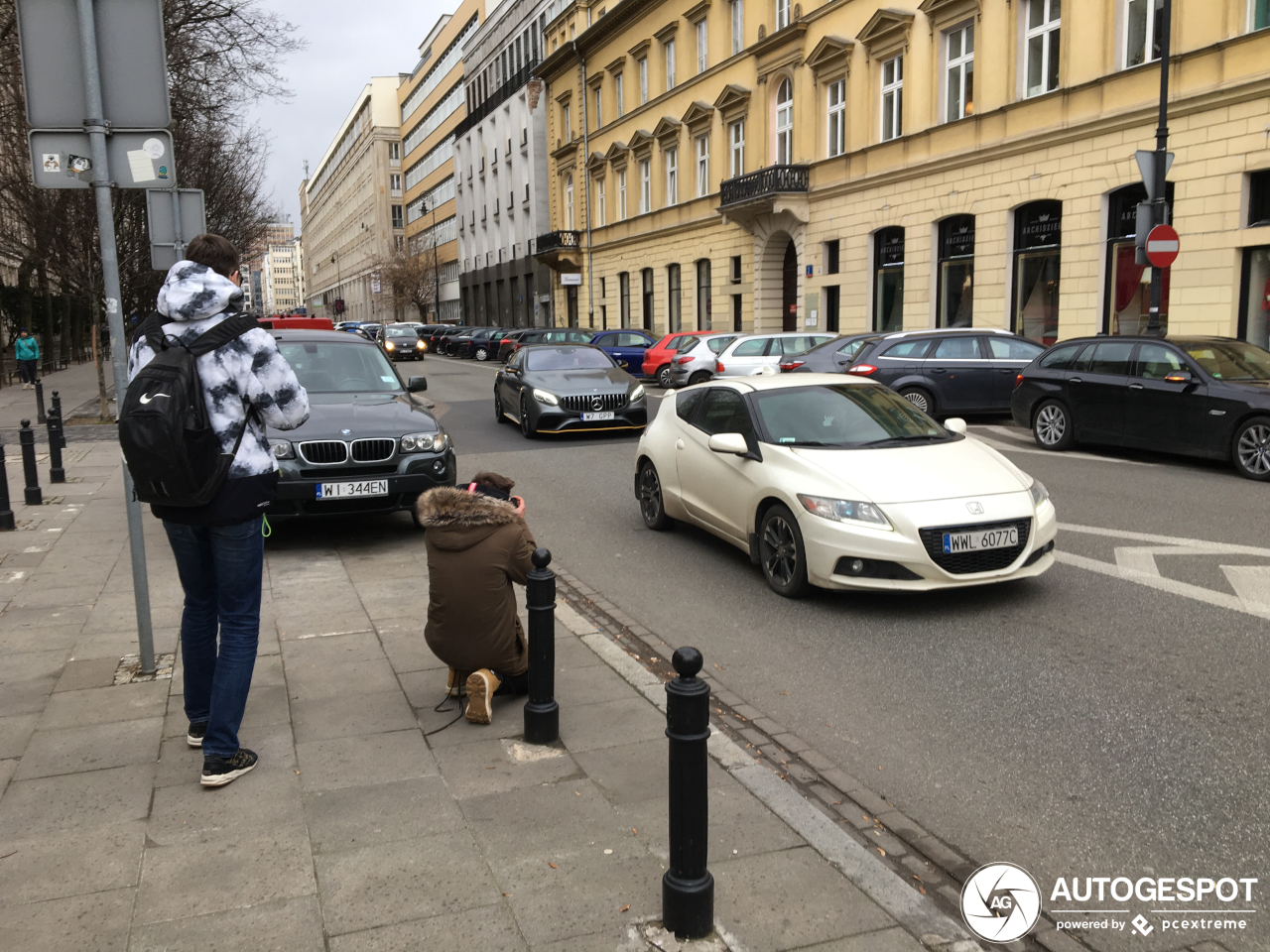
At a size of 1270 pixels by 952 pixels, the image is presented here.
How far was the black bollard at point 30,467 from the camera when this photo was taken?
10844 millimetres

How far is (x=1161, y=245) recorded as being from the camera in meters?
16.8

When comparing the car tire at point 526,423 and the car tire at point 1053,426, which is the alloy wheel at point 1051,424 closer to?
the car tire at point 1053,426

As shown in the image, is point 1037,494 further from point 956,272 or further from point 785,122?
point 785,122

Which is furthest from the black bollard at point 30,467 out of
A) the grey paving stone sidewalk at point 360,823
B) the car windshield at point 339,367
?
the grey paving stone sidewalk at point 360,823

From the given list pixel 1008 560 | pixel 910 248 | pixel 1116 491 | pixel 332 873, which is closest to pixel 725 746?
pixel 332 873

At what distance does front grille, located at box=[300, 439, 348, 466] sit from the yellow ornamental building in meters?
17.0

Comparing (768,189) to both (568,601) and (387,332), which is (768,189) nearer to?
(387,332)

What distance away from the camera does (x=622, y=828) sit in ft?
12.1

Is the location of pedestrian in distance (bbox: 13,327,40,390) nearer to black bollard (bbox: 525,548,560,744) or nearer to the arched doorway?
the arched doorway

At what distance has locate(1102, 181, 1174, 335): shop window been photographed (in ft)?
70.2

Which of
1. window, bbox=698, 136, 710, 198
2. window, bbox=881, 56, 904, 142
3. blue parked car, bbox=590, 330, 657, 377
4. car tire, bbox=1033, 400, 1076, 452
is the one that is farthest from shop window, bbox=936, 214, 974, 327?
window, bbox=698, 136, 710, 198

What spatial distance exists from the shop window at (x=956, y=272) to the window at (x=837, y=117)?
5614mm

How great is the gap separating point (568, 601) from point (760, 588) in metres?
1.32

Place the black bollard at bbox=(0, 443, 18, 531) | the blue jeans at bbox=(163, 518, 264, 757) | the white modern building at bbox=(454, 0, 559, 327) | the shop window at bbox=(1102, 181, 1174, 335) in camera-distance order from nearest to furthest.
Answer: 1. the blue jeans at bbox=(163, 518, 264, 757)
2. the black bollard at bbox=(0, 443, 18, 531)
3. the shop window at bbox=(1102, 181, 1174, 335)
4. the white modern building at bbox=(454, 0, 559, 327)
